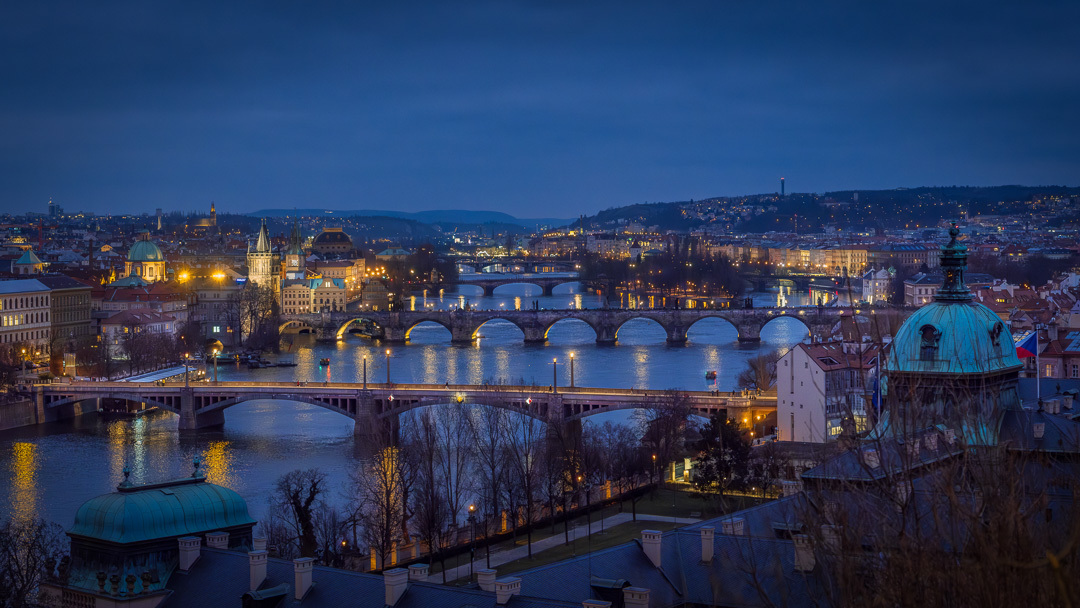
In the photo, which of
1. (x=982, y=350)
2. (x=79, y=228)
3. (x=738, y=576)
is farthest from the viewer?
(x=79, y=228)

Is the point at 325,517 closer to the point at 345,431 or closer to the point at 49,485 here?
the point at 49,485

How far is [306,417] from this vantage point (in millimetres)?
37594

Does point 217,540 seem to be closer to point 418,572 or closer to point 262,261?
point 418,572

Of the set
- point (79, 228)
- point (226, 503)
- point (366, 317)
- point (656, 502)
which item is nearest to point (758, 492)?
point (656, 502)

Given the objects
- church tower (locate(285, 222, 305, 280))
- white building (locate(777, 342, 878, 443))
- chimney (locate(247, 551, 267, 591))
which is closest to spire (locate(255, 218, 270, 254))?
church tower (locate(285, 222, 305, 280))

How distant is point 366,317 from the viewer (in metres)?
67.6

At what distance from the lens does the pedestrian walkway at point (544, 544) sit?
19.5 m

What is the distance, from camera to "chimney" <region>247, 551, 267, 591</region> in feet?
45.3

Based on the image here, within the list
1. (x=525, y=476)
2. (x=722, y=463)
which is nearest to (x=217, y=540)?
(x=525, y=476)

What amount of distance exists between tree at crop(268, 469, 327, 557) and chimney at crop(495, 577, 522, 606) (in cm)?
711

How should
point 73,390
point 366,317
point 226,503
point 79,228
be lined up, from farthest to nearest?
1. point 79,228
2. point 366,317
3. point 73,390
4. point 226,503

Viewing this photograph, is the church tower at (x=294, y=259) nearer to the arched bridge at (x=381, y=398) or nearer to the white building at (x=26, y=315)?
the white building at (x=26, y=315)

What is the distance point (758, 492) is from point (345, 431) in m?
14.3

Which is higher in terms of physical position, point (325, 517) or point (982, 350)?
point (982, 350)
